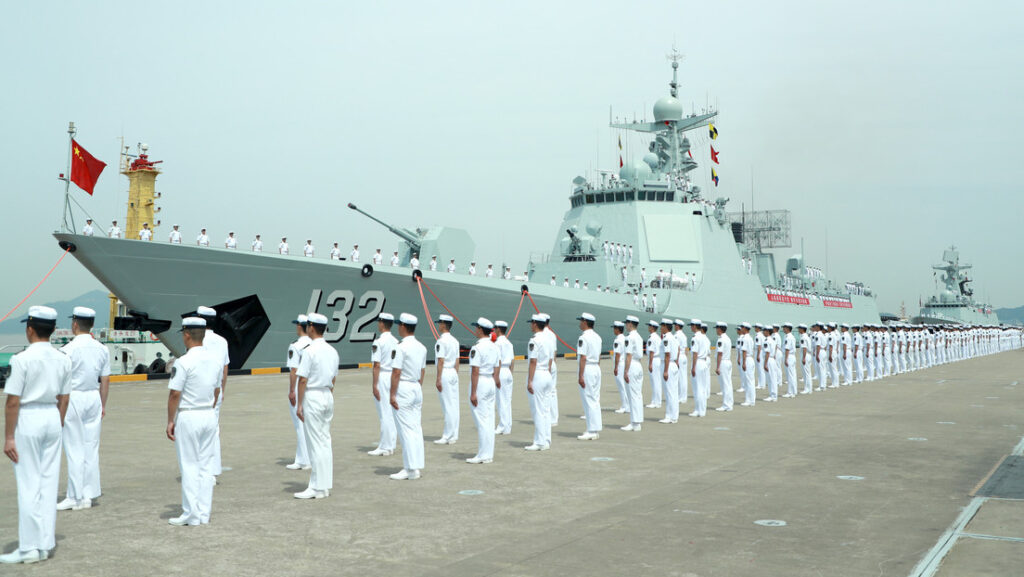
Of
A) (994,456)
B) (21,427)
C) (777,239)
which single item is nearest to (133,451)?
(21,427)

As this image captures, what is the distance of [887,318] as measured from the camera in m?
51.8

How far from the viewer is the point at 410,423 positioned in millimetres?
6473

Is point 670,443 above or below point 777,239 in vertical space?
below

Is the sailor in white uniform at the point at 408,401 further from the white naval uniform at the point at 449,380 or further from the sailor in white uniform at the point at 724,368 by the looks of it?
the sailor in white uniform at the point at 724,368

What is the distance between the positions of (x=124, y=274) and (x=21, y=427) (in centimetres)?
1225

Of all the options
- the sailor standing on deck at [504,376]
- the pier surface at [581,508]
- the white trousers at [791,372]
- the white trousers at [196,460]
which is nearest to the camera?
the pier surface at [581,508]

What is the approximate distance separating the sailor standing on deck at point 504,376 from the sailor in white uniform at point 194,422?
392 centimetres

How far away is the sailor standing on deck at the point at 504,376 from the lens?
879cm

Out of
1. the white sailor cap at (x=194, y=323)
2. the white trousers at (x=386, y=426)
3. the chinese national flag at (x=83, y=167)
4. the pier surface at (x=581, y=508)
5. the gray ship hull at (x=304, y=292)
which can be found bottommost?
the pier surface at (x=581, y=508)

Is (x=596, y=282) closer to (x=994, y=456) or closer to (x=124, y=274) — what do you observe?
(x=124, y=274)

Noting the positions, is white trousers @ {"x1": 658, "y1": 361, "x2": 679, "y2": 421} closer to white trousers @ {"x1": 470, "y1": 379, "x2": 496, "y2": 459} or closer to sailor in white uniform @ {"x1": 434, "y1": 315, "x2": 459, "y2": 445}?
sailor in white uniform @ {"x1": 434, "y1": 315, "x2": 459, "y2": 445}

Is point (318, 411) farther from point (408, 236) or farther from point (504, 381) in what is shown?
point (408, 236)

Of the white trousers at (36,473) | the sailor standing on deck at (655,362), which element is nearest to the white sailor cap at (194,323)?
the white trousers at (36,473)

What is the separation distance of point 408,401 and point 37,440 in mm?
2905
